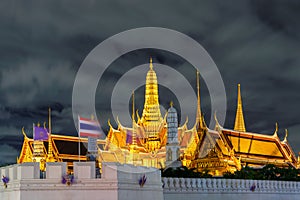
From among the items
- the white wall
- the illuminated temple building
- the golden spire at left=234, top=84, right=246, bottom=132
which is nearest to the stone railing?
the white wall

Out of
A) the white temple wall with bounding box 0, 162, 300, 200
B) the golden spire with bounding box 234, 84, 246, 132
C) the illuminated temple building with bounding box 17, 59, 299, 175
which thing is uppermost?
the golden spire with bounding box 234, 84, 246, 132

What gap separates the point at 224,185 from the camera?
30188mm

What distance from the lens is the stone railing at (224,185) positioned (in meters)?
26.5

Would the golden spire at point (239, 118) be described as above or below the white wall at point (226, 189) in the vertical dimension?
above

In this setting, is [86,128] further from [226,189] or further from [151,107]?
[151,107]

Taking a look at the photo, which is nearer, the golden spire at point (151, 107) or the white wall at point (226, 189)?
the white wall at point (226, 189)

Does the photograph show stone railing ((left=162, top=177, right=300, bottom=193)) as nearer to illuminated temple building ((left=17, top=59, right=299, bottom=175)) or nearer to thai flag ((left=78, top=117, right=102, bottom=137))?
thai flag ((left=78, top=117, right=102, bottom=137))

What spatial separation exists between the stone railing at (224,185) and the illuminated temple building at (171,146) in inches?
600

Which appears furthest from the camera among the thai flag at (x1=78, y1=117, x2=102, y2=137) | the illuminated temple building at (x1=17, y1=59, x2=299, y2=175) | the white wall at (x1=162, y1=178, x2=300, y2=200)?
the illuminated temple building at (x1=17, y1=59, x2=299, y2=175)

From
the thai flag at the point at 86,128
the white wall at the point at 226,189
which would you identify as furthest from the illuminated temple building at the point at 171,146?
the thai flag at the point at 86,128

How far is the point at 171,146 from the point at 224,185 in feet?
72.9

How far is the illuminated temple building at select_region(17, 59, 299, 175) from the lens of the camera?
53156mm

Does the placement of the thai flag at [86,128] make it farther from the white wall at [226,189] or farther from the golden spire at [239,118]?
the golden spire at [239,118]

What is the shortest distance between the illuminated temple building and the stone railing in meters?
15.2
